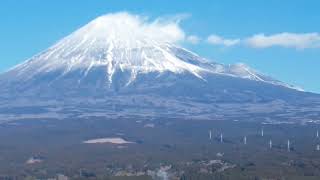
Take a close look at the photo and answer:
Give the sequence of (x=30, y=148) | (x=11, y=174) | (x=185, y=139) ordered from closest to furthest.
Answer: (x=11, y=174) < (x=30, y=148) < (x=185, y=139)

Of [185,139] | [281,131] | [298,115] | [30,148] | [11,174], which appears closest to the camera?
[11,174]

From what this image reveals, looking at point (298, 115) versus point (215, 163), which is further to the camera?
point (298, 115)

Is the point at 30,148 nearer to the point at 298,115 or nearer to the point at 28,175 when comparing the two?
the point at 28,175

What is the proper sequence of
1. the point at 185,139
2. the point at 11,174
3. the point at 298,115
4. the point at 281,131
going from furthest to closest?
1. the point at 298,115
2. the point at 281,131
3. the point at 185,139
4. the point at 11,174

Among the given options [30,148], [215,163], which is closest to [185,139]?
[30,148]

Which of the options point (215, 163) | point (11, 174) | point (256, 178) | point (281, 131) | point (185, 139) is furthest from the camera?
point (281, 131)

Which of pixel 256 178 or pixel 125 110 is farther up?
pixel 125 110

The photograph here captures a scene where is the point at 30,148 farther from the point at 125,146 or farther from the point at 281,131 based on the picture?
the point at 281,131

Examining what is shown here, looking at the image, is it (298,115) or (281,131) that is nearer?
(281,131)

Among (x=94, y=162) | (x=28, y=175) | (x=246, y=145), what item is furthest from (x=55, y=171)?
(x=246, y=145)
